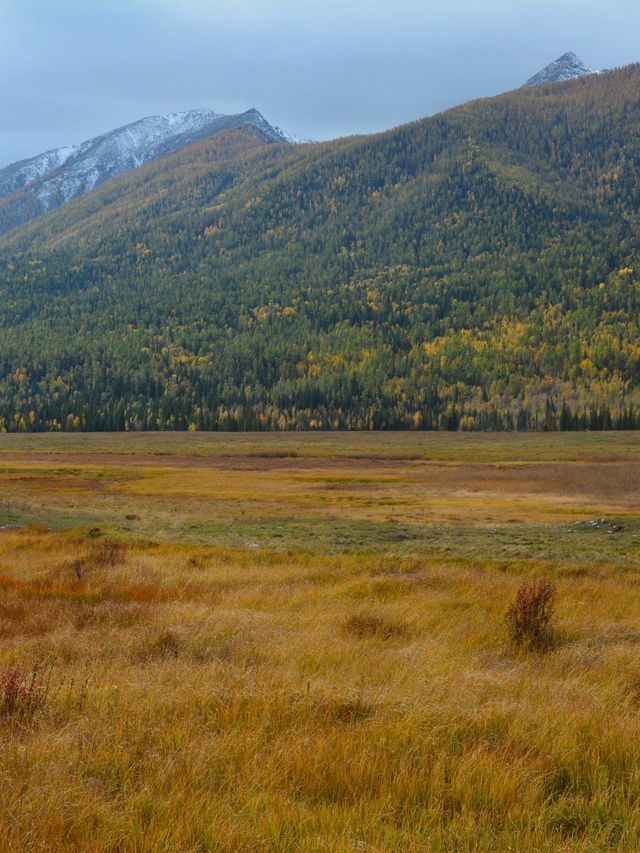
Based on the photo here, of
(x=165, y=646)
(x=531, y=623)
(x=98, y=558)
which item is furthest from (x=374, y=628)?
(x=98, y=558)

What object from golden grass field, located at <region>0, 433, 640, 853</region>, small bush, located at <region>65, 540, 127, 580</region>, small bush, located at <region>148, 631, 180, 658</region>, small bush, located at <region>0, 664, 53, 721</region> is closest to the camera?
golden grass field, located at <region>0, 433, 640, 853</region>

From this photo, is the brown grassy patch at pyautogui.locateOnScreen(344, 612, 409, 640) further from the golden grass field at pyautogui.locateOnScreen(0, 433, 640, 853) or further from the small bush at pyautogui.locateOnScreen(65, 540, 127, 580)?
the small bush at pyautogui.locateOnScreen(65, 540, 127, 580)

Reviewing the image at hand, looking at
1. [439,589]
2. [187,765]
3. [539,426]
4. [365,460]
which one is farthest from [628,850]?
[539,426]

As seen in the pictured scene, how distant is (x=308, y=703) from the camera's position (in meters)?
6.25

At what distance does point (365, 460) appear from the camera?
293 feet

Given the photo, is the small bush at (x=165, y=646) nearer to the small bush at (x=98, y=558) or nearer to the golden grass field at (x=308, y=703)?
the golden grass field at (x=308, y=703)

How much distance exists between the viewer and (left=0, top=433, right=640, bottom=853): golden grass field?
4152mm

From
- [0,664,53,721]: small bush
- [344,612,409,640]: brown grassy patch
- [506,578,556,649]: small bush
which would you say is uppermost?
[0,664,53,721]: small bush

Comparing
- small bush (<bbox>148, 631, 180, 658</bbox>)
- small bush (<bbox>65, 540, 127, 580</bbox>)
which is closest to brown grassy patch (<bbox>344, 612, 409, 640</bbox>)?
small bush (<bbox>148, 631, 180, 658</bbox>)

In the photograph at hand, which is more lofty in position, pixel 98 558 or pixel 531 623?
pixel 531 623

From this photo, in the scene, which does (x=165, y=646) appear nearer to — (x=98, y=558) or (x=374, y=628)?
(x=374, y=628)

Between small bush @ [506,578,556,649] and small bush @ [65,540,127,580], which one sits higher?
small bush @ [506,578,556,649]

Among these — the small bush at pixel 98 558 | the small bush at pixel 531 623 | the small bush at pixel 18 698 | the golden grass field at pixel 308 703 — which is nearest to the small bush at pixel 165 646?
the golden grass field at pixel 308 703

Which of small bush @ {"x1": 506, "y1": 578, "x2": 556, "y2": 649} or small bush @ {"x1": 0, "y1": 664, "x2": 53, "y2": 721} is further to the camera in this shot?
small bush @ {"x1": 506, "y1": 578, "x2": 556, "y2": 649}
